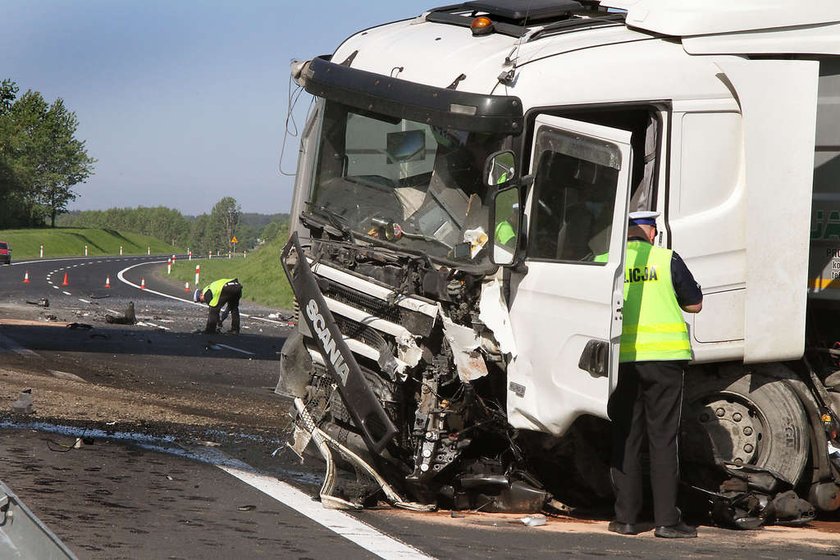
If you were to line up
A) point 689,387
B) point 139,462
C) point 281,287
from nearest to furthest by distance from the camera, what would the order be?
point 689,387
point 139,462
point 281,287

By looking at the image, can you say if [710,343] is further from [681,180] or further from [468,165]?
[468,165]

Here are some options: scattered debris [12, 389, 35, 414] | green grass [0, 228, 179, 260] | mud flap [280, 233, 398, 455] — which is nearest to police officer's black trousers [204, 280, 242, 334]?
scattered debris [12, 389, 35, 414]

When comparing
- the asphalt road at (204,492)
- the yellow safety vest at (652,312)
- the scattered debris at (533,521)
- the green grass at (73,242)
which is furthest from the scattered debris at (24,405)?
the green grass at (73,242)

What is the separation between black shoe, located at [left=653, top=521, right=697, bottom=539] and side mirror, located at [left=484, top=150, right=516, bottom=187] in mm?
2095

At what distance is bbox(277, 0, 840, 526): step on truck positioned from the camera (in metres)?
6.48

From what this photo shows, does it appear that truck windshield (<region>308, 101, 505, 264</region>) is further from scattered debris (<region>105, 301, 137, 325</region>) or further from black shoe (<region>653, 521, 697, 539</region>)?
scattered debris (<region>105, 301, 137, 325</region>)

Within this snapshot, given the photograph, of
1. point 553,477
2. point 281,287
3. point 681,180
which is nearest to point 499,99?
point 681,180

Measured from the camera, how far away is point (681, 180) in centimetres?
672

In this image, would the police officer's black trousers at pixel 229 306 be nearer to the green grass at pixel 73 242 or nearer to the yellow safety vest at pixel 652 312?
the yellow safety vest at pixel 652 312

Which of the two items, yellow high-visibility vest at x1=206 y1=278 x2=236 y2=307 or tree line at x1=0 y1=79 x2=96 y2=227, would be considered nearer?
yellow high-visibility vest at x1=206 y1=278 x2=236 y2=307

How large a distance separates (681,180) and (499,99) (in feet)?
3.83

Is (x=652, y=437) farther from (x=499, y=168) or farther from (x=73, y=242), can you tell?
(x=73, y=242)

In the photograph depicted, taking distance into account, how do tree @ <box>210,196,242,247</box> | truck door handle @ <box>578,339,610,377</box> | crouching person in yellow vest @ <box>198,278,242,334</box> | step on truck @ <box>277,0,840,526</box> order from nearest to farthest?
truck door handle @ <box>578,339,610,377</box> → step on truck @ <box>277,0,840,526</box> → crouching person in yellow vest @ <box>198,278,242,334</box> → tree @ <box>210,196,242,247</box>

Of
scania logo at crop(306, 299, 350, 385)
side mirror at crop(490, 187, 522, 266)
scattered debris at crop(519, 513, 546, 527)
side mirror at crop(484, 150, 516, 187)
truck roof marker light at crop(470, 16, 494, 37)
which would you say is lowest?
scattered debris at crop(519, 513, 546, 527)
